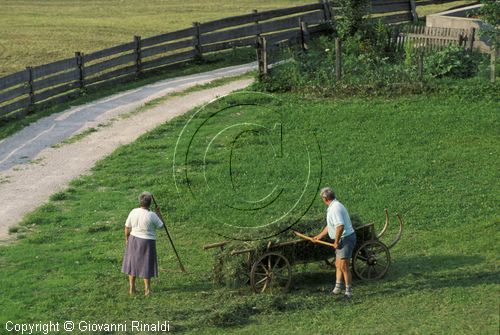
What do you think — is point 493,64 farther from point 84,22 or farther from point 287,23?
point 84,22

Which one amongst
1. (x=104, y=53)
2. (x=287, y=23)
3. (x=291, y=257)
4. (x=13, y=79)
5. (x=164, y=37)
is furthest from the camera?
(x=287, y=23)

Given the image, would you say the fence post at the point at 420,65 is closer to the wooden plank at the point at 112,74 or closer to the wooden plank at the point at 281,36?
the wooden plank at the point at 281,36

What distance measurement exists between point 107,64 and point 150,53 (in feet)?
6.07

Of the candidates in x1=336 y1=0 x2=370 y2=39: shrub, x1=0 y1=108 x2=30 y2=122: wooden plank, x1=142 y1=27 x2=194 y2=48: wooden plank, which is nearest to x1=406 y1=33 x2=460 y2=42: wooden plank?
x1=336 y1=0 x2=370 y2=39: shrub

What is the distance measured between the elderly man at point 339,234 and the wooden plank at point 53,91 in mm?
13703

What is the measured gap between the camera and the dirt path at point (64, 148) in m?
19.7

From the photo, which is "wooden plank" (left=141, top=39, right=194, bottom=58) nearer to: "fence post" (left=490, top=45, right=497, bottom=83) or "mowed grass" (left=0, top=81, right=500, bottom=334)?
"mowed grass" (left=0, top=81, right=500, bottom=334)

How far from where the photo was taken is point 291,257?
14.6 meters

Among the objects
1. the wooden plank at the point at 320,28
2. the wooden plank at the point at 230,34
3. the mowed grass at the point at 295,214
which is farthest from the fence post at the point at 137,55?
the wooden plank at the point at 320,28

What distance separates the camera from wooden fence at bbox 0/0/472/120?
2573 cm

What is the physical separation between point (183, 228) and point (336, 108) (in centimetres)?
775

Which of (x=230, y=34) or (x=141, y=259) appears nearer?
(x=141, y=259)

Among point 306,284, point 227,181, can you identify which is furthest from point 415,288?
point 227,181

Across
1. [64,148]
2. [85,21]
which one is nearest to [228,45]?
[64,148]
